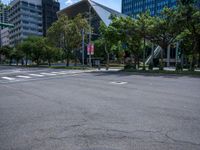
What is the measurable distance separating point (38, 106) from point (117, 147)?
15.5 ft

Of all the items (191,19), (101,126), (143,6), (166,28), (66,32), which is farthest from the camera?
(143,6)

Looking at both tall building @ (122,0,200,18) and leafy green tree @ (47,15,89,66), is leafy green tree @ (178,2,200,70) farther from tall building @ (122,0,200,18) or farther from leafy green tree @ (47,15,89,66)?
tall building @ (122,0,200,18)

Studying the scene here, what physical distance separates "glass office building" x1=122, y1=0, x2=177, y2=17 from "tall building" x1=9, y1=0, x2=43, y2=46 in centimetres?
5155

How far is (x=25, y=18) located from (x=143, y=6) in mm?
65567

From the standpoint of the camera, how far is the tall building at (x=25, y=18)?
129500 millimetres

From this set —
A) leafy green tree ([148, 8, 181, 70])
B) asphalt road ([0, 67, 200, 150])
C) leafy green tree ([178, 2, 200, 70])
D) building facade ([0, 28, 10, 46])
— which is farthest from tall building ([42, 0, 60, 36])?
asphalt road ([0, 67, 200, 150])

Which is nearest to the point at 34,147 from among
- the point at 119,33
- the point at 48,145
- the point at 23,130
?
the point at 48,145

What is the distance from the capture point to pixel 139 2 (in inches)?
4815

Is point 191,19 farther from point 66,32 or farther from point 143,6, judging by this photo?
point 143,6

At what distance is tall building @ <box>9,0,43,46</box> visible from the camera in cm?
12950

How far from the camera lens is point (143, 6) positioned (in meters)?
121

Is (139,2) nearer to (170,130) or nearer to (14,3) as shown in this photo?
(14,3)

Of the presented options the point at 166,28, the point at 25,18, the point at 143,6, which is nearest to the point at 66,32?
the point at 166,28

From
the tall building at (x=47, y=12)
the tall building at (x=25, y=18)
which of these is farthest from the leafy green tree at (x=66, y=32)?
the tall building at (x=47, y=12)
